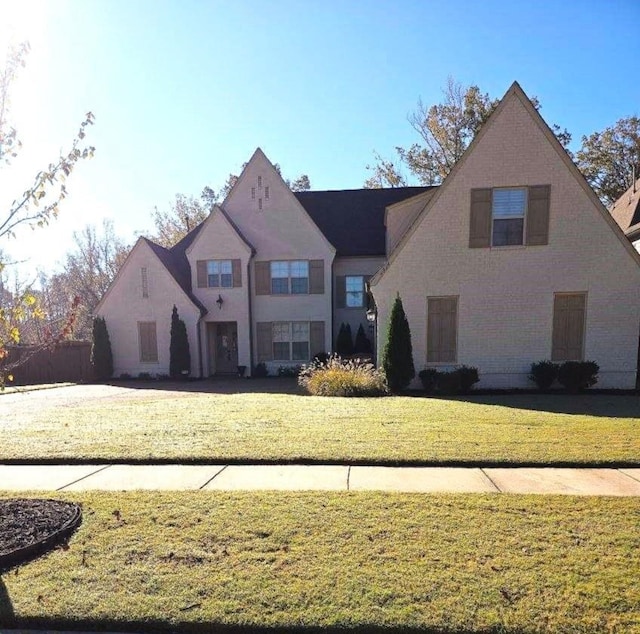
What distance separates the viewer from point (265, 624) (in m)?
2.48

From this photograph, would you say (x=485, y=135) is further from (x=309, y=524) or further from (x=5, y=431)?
(x=5, y=431)

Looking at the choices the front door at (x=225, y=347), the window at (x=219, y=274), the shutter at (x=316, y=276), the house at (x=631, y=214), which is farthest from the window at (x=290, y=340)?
the house at (x=631, y=214)

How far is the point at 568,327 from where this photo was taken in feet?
40.3

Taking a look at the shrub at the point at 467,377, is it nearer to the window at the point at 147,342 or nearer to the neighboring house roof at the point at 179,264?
the neighboring house roof at the point at 179,264

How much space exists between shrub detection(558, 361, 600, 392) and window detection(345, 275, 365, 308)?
9168mm

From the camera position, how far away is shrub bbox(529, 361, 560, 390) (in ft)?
39.3

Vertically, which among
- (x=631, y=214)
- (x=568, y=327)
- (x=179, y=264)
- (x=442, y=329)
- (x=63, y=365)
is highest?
(x=631, y=214)

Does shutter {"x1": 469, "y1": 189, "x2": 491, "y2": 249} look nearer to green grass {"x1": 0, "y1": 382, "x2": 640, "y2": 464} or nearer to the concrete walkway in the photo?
green grass {"x1": 0, "y1": 382, "x2": 640, "y2": 464}

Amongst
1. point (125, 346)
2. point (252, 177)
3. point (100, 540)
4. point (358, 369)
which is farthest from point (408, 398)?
point (125, 346)

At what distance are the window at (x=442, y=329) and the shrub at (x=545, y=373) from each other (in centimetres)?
236

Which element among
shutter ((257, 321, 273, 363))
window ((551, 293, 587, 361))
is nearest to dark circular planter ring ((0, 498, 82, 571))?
window ((551, 293, 587, 361))

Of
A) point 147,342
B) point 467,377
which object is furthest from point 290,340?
point 467,377

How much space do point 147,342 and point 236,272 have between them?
17.9 feet

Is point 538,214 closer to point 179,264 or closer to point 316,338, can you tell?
point 316,338
